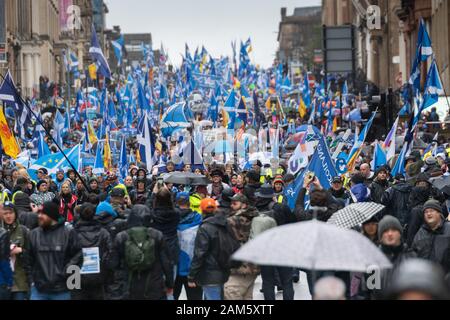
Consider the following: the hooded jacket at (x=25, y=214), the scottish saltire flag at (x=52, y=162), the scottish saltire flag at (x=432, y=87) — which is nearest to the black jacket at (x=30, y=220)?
the hooded jacket at (x=25, y=214)

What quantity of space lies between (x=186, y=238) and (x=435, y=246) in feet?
8.85

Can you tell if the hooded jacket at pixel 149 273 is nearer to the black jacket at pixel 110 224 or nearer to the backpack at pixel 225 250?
the backpack at pixel 225 250

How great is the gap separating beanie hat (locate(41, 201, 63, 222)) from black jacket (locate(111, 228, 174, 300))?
0.56 metres

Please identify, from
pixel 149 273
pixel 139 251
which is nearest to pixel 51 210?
pixel 139 251

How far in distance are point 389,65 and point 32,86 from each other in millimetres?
32493

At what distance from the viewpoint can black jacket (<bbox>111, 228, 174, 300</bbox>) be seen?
35.3 ft

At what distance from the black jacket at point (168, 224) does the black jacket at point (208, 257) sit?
0.46 metres

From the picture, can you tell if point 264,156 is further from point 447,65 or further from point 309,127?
point 447,65

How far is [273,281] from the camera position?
41.5ft

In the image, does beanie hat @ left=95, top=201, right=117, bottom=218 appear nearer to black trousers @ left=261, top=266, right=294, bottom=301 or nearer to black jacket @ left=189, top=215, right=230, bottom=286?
black jacket @ left=189, top=215, right=230, bottom=286

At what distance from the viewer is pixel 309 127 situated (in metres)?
23.3

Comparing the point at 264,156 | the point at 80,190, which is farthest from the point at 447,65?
the point at 80,190

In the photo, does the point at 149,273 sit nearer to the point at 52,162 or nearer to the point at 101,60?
the point at 52,162
